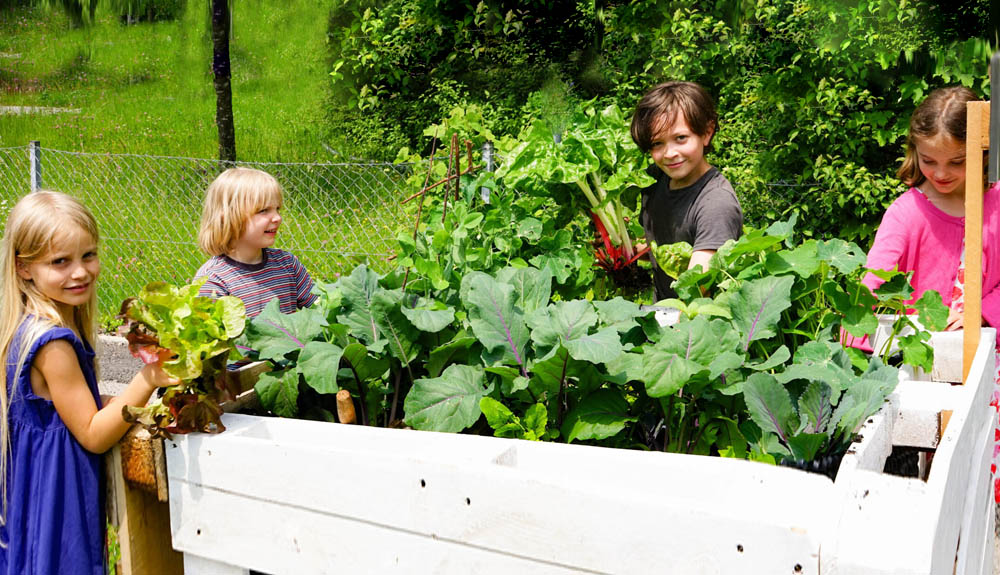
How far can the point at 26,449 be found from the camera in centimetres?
169

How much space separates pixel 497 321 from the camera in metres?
1.58

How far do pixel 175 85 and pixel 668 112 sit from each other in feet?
42.8

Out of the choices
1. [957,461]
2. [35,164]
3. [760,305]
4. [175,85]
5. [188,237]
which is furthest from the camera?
[175,85]

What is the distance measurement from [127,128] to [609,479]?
43.2ft

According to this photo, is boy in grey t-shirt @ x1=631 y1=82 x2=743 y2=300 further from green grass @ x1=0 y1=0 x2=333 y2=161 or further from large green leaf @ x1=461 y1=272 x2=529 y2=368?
green grass @ x1=0 y1=0 x2=333 y2=161

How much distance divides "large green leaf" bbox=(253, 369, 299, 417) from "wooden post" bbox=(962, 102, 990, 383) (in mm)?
1258

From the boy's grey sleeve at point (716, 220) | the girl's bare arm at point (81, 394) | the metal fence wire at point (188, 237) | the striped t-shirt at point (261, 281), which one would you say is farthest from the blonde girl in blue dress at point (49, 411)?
the metal fence wire at point (188, 237)

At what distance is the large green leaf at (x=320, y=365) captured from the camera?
157 centimetres

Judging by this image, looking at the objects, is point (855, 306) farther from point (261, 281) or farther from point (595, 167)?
point (261, 281)

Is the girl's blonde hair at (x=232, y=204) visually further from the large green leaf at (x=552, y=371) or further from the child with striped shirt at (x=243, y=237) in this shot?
the large green leaf at (x=552, y=371)

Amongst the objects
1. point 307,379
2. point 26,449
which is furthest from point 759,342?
point 26,449

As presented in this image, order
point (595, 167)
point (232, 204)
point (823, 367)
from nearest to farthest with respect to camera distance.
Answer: point (823, 367)
point (595, 167)
point (232, 204)

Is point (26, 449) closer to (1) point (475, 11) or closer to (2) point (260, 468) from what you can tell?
(2) point (260, 468)

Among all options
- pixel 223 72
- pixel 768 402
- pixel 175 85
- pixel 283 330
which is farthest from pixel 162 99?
pixel 768 402
